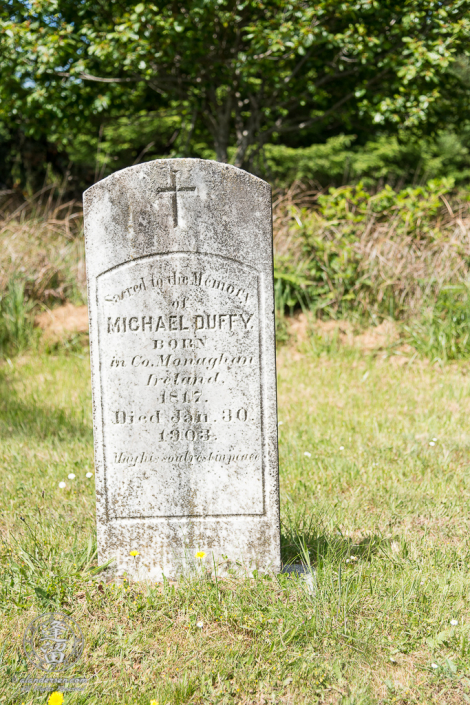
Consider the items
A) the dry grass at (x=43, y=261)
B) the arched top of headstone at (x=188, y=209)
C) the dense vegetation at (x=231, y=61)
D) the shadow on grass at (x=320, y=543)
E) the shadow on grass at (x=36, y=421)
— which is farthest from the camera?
the dry grass at (x=43, y=261)

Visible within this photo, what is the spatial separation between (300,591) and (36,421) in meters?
2.71

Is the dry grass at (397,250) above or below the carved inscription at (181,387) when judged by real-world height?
above

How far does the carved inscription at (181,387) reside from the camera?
97.3 inches

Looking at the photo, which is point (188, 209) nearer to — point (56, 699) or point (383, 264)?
point (56, 699)

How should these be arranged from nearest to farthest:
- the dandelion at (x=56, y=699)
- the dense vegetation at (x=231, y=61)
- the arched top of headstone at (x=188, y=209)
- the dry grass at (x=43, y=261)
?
the dandelion at (x=56, y=699)
the arched top of headstone at (x=188, y=209)
the dense vegetation at (x=231, y=61)
the dry grass at (x=43, y=261)

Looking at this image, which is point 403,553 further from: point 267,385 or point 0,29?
point 0,29

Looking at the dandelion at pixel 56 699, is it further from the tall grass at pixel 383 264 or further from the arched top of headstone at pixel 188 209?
the tall grass at pixel 383 264

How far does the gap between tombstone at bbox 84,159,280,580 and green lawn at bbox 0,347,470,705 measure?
0.20m

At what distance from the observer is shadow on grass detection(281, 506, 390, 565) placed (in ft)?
8.61

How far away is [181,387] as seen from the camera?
2.52 m

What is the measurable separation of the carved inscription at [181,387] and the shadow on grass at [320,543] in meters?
0.33

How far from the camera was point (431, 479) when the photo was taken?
3.42 metres

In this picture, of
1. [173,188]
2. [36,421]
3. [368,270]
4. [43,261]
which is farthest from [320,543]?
[43,261]

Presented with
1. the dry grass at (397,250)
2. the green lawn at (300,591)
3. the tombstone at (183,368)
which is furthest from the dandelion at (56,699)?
the dry grass at (397,250)
